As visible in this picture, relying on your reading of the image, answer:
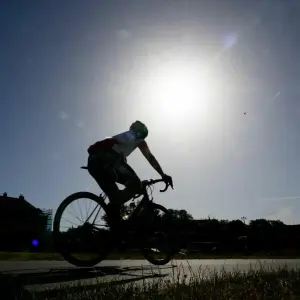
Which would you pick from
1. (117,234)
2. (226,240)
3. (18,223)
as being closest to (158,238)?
(117,234)

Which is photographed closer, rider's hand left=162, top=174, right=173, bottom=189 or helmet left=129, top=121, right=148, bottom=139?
helmet left=129, top=121, right=148, bottom=139

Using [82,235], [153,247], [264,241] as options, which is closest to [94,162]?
[82,235]

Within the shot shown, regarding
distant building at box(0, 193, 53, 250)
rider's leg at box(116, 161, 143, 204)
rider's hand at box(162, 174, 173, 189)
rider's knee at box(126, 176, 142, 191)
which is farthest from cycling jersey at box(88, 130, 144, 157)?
distant building at box(0, 193, 53, 250)

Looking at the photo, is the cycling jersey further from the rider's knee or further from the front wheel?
the front wheel

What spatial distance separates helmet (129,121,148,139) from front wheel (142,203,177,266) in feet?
4.21

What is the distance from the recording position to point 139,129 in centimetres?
731

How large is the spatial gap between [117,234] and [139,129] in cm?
174

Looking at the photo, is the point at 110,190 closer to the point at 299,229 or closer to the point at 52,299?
the point at 52,299

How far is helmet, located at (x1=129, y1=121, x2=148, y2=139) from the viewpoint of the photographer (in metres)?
7.30

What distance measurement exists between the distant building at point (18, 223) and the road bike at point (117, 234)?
73415mm

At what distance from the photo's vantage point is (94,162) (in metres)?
6.76

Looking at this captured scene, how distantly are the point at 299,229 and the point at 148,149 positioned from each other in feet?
261

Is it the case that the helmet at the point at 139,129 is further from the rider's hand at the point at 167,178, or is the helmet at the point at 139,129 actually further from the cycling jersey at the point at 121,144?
the rider's hand at the point at 167,178

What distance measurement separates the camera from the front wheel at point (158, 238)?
7.57 metres
